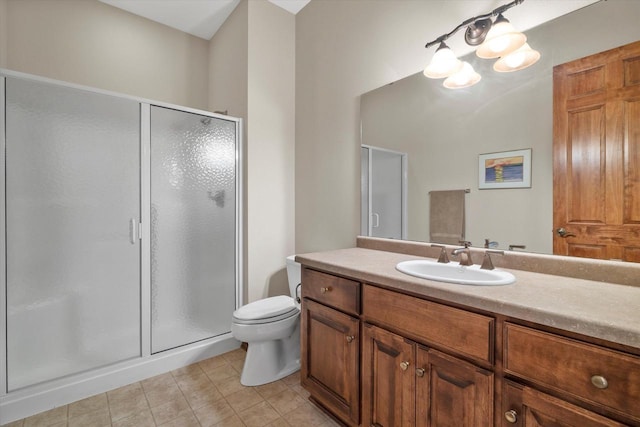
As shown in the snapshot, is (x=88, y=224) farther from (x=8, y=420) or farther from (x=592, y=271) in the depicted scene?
(x=592, y=271)

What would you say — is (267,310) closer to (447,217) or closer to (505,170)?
(447,217)

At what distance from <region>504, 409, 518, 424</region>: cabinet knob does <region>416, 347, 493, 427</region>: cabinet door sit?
5cm

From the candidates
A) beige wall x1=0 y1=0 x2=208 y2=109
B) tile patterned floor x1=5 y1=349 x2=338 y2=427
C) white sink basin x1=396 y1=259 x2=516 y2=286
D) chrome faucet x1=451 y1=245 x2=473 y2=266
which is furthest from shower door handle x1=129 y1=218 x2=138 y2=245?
chrome faucet x1=451 y1=245 x2=473 y2=266

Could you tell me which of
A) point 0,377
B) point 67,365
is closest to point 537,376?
point 67,365

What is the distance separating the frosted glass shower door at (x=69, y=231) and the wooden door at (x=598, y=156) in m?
2.36

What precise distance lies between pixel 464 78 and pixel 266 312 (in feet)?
5.88

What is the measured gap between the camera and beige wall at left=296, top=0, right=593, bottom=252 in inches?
64.1

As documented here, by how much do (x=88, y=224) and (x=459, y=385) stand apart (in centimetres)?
212

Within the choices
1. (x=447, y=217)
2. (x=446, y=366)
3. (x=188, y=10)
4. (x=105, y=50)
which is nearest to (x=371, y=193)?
(x=447, y=217)

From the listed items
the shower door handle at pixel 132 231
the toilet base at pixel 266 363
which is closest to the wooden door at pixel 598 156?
the toilet base at pixel 266 363

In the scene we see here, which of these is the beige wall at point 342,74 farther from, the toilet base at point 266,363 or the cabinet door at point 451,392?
the cabinet door at point 451,392

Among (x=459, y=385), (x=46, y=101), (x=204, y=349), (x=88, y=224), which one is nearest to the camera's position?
(x=459, y=385)

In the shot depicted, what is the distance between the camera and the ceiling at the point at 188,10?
246 centimetres

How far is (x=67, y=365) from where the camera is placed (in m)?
1.71
